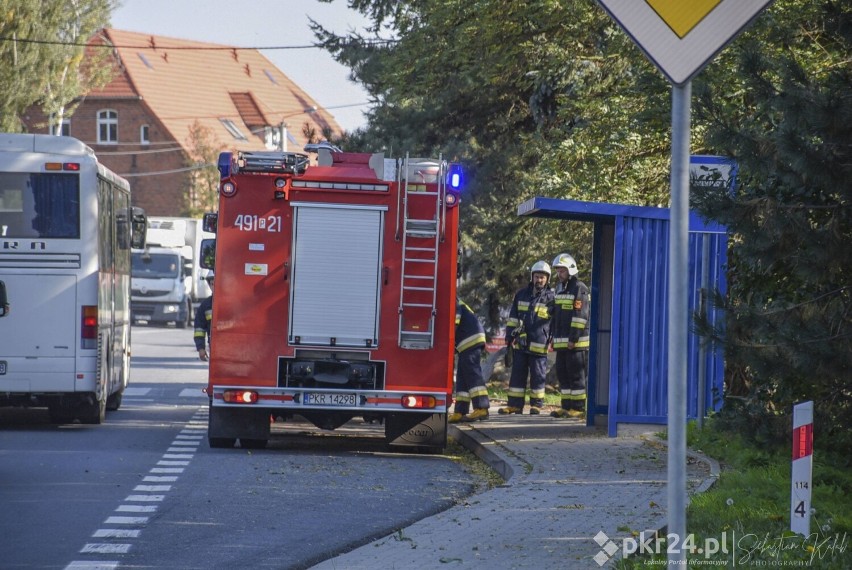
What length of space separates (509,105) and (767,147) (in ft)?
63.2

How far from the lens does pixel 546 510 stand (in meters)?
9.79

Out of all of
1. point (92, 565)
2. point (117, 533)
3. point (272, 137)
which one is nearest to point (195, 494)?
point (117, 533)

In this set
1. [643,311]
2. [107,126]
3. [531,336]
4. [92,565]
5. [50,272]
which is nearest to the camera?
[92,565]

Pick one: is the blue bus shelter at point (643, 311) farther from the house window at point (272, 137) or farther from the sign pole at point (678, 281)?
the house window at point (272, 137)

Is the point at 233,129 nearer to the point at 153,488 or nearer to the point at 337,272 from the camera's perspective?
the point at 337,272

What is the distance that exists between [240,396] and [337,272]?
164cm

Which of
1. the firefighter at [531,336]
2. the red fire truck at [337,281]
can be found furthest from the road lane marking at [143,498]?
the firefighter at [531,336]

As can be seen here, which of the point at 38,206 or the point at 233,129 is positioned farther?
the point at 233,129

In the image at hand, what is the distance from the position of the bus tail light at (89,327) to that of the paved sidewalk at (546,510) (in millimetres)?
4825

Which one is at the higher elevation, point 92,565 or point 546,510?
point 546,510

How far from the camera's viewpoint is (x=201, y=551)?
8469 mm

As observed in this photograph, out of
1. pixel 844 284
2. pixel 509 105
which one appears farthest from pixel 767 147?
pixel 509 105

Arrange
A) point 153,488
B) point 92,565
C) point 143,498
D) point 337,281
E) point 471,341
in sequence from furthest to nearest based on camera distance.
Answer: point 471,341 < point 337,281 < point 153,488 < point 143,498 < point 92,565

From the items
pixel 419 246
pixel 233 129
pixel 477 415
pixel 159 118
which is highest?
pixel 233 129
